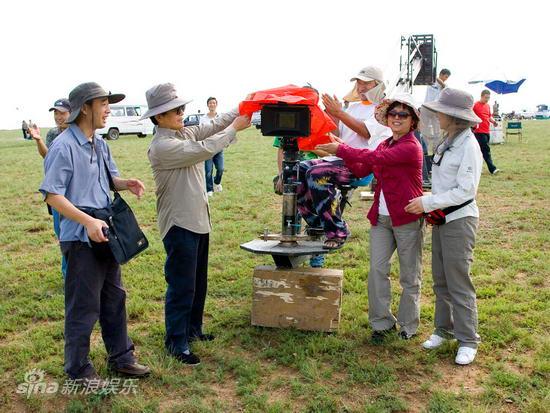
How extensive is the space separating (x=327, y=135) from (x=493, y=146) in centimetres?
1847

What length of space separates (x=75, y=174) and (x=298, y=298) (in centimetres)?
210

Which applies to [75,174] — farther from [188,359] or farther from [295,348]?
[295,348]

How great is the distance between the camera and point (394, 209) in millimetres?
4172

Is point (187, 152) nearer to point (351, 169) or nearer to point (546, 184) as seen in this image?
point (351, 169)

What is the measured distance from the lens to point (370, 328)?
4.62 m

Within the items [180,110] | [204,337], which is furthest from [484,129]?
[180,110]

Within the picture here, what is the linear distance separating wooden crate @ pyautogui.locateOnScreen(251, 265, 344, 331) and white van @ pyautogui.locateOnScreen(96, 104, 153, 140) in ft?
93.8

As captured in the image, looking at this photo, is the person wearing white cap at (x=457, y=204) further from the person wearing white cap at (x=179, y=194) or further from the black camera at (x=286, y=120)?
the person wearing white cap at (x=179, y=194)

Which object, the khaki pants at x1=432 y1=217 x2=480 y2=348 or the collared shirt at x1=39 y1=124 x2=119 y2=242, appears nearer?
the collared shirt at x1=39 y1=124 x2=119 y2=242

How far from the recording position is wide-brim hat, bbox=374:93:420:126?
402 centimetres

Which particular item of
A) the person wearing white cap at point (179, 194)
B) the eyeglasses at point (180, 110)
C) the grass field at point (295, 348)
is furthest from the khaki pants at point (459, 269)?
the eyeglasses at point (180, 110)

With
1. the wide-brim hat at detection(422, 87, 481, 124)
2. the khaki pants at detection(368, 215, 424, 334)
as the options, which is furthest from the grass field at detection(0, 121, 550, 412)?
the wide-brim hat at detection(422, 87, 481, 124)

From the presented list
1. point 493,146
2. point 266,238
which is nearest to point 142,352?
point 266,238

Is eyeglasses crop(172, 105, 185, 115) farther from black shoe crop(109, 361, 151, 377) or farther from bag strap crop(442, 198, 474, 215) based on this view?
bag strap crop(442, 198, 474, 215)
